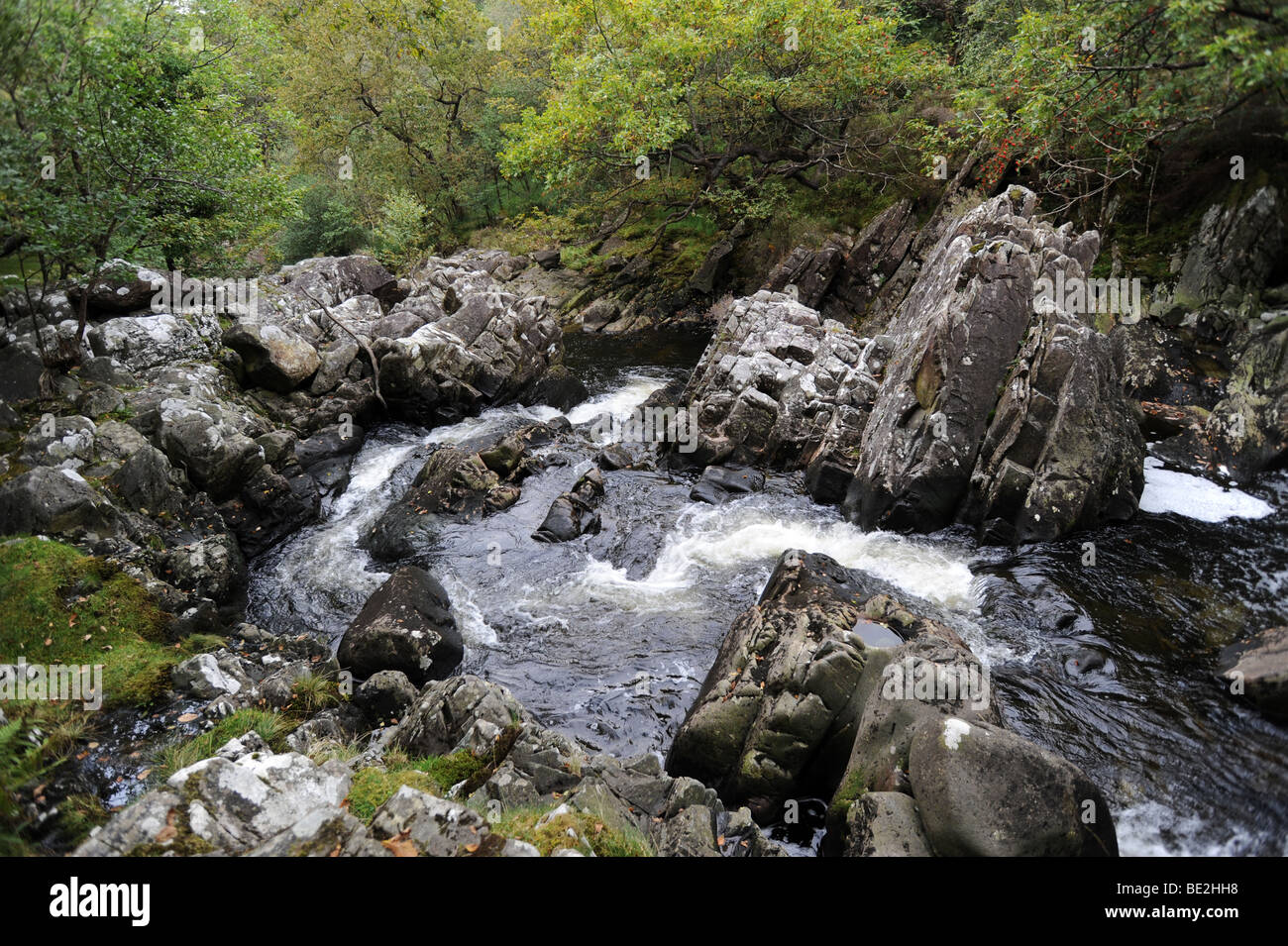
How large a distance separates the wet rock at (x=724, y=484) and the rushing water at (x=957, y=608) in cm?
43

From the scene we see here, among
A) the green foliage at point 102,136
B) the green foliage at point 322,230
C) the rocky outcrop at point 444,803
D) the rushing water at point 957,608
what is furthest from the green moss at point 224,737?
the green foliage at point 322,230

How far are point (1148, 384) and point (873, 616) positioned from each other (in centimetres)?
1232

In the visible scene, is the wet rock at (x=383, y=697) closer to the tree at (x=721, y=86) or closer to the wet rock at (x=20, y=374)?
the wet rock at (x=20, y=374)

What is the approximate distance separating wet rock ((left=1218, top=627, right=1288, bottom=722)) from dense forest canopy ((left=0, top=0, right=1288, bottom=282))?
741 centimetres

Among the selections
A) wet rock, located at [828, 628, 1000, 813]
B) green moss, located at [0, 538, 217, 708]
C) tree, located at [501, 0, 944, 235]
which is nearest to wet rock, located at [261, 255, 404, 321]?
tree, located at [501, 0, 944, 235]

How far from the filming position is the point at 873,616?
34.0ft

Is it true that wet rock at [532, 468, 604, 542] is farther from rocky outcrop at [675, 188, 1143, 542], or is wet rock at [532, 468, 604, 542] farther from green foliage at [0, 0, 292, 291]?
green foliage at [0, 0, 292, 291]

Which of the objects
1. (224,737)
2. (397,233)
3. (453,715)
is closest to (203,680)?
(224,737)

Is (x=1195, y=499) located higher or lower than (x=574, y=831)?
higher

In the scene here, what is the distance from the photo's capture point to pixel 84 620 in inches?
368

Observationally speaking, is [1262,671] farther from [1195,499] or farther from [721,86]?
[721,86]

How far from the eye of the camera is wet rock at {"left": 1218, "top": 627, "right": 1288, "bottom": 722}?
8789 mm

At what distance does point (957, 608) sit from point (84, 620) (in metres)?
14.1

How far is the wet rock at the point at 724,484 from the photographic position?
56.4ft
